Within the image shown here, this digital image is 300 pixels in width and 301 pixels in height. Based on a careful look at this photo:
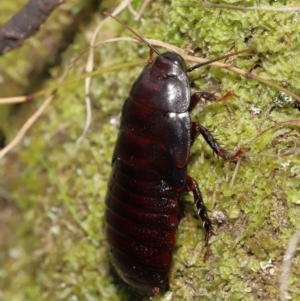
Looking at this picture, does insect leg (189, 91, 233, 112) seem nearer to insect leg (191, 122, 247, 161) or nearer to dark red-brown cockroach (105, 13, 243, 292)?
dark red-brown cockroach (105, 13, 243, 292)

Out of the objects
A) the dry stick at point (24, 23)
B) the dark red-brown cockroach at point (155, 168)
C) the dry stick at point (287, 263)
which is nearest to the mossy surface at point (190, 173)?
the dry stick at point (287, 263)

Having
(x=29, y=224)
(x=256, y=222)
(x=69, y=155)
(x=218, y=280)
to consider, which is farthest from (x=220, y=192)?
(x=29, y=224)

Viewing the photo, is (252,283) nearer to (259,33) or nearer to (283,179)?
(283,179)

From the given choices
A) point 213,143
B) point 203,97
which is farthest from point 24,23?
point 213,143

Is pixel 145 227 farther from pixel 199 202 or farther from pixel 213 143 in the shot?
pixel 213 143

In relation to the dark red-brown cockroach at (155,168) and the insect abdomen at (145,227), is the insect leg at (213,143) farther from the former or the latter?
the insect abdomen at (145,227)

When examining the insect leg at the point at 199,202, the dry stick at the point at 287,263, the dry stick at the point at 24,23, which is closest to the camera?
the dry stick at the point at 287,263
